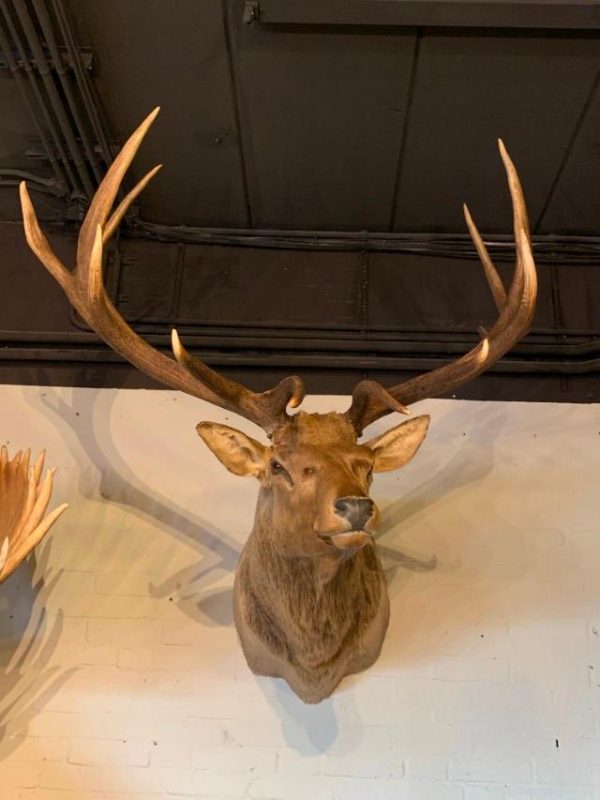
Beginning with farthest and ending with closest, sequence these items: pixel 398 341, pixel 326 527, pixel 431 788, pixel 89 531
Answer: pixel 398 341 < pixel 89 531 < pixel 431 788 < pixel 326 527

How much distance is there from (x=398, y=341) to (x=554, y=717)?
151 centimetres

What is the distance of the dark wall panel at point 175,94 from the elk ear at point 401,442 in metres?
1.41

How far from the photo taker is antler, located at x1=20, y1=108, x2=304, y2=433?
213cm

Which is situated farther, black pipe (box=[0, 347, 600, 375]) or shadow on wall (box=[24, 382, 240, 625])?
black pipe (box=[0, 347, 600, 375])

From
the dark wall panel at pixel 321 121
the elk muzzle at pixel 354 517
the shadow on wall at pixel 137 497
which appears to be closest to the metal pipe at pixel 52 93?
the dark wall panel at pixel 321 121

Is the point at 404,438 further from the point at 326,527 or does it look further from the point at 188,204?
the point at 188,204

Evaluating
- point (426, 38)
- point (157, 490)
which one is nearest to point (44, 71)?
point (426, 38)

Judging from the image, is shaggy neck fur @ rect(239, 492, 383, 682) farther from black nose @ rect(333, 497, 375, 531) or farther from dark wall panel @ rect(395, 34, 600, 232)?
dark wall panel @ rect(395, 34, 600, 232)

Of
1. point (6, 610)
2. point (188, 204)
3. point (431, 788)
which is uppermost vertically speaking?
point (188, 204)

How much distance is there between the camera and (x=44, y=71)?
8.80 ft

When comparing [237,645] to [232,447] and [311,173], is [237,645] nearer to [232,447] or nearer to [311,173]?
[232,447]

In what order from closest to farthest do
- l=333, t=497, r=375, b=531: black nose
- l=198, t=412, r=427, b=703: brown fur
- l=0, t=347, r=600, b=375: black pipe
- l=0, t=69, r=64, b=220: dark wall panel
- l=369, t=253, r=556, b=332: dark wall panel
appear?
l=333, t=497, r=375, b=531: black nose
l=198, t=412, r=427, b=703: brown fur
l=0, t=69, r=64, b=220: dark wall panel
l=0, t=347, r=600, b=375: black pipe
l=369, t=253, r=556, b=332: dark wall panel

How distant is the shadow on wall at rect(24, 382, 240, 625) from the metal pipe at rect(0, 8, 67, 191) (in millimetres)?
820

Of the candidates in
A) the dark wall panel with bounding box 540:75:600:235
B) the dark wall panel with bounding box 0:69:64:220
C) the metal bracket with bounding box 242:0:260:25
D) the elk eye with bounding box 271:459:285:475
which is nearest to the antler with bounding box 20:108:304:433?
the elk eye with bounding box 271:459:285:475
